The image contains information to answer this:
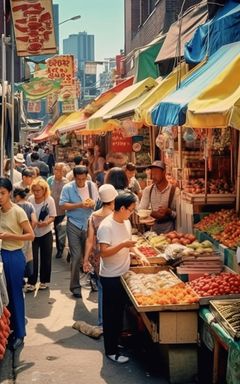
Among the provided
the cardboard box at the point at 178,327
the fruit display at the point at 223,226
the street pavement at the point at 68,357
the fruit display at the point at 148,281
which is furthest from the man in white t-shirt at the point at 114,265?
the fruit display at the point at 223,226

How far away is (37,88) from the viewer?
21.8 m

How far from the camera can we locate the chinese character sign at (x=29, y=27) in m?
10.0

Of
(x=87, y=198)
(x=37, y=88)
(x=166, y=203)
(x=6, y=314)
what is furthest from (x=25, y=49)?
(x=37, y=88)

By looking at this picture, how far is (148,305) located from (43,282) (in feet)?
13.9

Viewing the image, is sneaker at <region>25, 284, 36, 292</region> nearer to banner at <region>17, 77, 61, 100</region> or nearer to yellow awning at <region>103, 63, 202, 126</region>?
yellow awning at <region>103, 63, 202, 126</region>

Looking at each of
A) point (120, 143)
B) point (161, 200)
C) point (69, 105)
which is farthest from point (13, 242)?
point (69, 105)

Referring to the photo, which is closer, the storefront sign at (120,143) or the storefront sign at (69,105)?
the storefront sign at (120,143)

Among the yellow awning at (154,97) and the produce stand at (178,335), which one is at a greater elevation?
the yellow awning at (154,97)

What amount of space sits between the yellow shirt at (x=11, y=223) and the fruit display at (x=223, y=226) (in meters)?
2.73

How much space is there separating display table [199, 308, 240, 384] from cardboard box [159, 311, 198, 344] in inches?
4.8

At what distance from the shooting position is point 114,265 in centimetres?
646

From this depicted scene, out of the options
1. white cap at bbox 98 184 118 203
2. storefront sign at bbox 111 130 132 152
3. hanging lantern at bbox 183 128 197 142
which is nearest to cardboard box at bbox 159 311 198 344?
white cap at bbox 98 184 118 203

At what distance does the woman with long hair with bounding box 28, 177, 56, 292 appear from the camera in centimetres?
940

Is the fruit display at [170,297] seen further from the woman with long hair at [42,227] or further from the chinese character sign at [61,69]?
the chinese character sign at [61,69]
